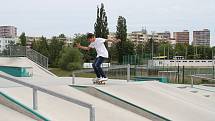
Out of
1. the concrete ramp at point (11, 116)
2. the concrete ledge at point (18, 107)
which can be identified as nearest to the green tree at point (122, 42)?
the concrete ledge at point (18, 107)

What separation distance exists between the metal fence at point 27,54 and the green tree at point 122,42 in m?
45.7

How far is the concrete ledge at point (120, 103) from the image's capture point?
845 cm

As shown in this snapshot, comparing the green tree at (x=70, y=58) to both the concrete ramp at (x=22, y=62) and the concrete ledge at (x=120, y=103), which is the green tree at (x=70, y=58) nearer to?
the concrete ramp at (x=22, y=62)

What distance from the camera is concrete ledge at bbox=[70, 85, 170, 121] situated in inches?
333

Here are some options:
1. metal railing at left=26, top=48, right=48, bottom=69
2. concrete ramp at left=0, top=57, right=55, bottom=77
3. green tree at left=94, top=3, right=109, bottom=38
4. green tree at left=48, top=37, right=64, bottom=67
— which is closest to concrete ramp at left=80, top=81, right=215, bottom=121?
concrete ramp at left=0, top=57, right=55, bottom=77

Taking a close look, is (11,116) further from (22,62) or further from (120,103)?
(22,62)

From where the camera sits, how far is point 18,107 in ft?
24.0

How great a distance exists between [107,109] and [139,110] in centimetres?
81

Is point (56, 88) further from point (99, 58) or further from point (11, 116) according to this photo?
point (11, 116)

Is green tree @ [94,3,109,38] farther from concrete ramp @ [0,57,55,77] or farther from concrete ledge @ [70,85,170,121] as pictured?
concrete ledge @ [70,85,170,121]

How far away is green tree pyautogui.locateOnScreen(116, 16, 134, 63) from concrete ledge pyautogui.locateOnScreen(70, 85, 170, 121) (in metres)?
61.9

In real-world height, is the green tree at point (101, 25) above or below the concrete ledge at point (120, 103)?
above

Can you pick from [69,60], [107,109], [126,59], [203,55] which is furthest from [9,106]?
[203,55]

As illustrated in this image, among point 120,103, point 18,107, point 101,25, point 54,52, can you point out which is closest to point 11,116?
point 18,107
